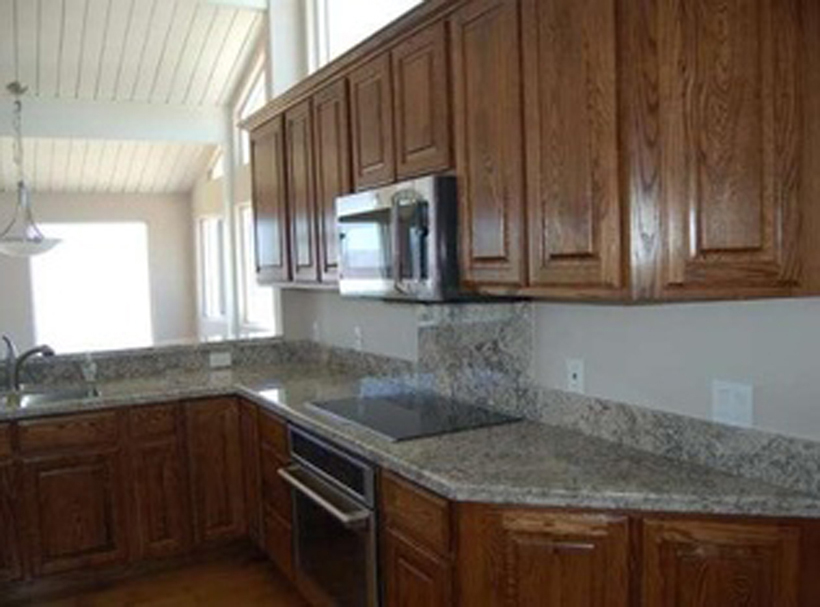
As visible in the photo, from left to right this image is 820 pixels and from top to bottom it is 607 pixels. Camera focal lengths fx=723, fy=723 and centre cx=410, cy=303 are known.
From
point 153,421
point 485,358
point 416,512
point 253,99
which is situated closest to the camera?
point 416,512

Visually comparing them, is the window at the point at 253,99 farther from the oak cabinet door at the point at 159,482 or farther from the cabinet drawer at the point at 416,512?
the cabinet drawer at the point at 416,512

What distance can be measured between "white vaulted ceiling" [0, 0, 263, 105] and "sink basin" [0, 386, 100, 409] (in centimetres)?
269

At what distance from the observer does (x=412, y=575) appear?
2076mm

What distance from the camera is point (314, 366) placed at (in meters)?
4.05

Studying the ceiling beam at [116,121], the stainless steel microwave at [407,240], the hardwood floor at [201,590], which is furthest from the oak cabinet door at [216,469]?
the ceiling beam at [116,121]

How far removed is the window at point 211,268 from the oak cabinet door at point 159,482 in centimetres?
438

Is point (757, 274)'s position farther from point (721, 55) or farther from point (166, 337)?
point (166, 337)

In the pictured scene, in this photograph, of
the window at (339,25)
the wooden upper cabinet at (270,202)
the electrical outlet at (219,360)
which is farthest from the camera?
the electrical outlet at (219,360)

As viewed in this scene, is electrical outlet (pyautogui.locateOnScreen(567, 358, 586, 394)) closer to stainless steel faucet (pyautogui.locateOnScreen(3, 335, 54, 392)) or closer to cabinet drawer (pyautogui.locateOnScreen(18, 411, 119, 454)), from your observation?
cabinet drawer (pyautogui.locateOnScreen(18, 411, 119, 454))

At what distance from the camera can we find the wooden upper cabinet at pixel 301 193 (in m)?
3.29

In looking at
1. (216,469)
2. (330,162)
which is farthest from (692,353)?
(216,469)

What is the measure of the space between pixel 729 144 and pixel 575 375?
0.95 metres

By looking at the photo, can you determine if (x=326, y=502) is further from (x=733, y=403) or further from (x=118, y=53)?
(x=118, y=53)

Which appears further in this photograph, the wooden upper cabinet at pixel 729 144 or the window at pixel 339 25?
the window at pixel 339 25
